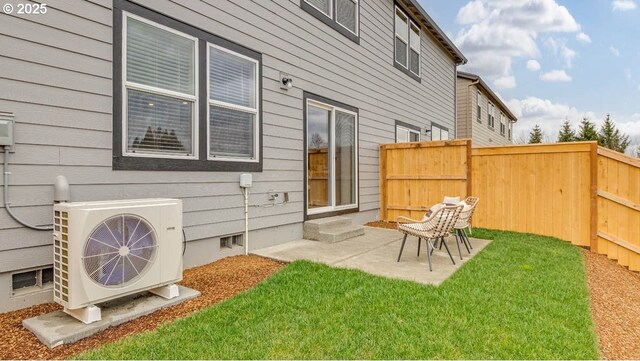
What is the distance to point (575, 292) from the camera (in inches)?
136

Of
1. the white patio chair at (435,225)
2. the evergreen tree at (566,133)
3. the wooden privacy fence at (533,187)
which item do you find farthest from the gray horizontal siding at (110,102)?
the evergreen tree at (566,133)

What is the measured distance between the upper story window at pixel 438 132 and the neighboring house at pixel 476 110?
12.6 ft

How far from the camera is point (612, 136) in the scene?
2803cm

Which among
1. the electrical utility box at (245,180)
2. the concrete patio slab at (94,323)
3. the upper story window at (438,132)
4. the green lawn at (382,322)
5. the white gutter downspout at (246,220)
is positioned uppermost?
the upper story window at (438,132)

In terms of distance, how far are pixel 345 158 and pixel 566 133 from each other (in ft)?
100

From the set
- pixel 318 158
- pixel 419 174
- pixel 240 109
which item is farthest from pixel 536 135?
pixel 240 109

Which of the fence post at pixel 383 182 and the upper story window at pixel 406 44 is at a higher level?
the upper story window at pixel 406 44

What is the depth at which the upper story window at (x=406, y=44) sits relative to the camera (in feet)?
30.2

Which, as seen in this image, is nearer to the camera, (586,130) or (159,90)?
(159,90)

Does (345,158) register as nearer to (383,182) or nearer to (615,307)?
(383,182)

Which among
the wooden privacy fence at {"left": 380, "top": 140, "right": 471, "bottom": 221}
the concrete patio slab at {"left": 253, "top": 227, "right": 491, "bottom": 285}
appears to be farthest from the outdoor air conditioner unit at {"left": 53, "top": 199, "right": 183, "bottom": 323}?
the wooden privacy fence at {"left": 380, "top": 140, "right": 471, "bottom": 221}

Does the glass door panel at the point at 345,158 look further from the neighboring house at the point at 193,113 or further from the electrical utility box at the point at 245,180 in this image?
the electrical utility box at the point at 245,180

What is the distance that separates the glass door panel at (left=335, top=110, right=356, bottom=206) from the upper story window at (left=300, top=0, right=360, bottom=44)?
1.65 metres

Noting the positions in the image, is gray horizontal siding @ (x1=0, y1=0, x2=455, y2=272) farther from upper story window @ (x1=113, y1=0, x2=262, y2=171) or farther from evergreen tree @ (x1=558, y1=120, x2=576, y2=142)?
evergreen tree @ (x1=558, y1=120, x2=576, y2=142)
